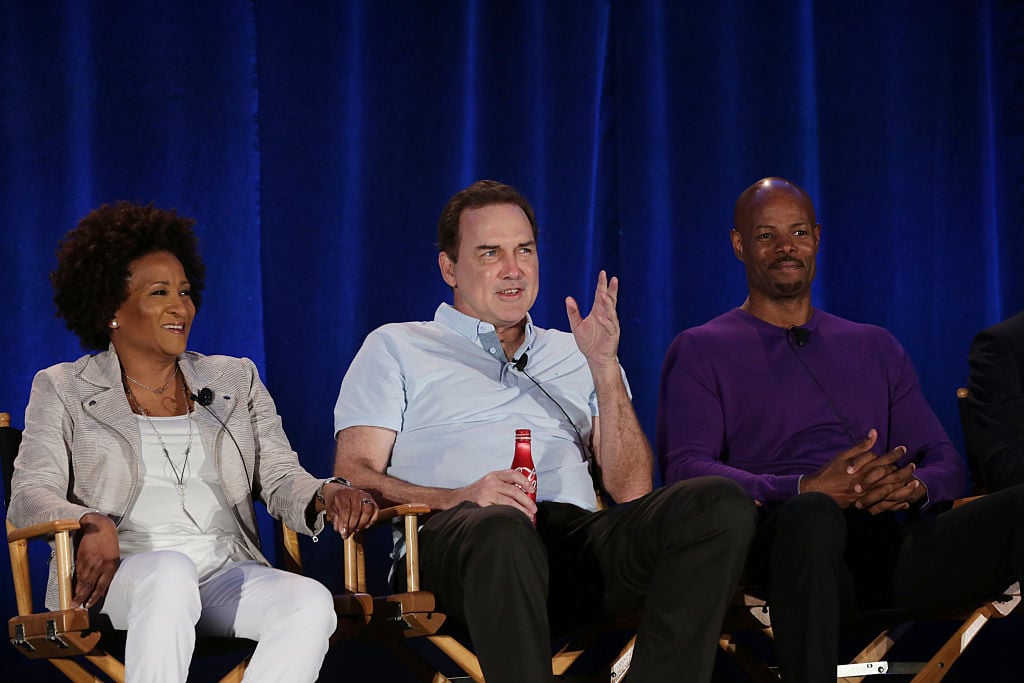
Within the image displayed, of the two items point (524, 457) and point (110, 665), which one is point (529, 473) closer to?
point (524, 457)

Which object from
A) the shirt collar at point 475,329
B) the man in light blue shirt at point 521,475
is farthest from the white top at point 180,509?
the shirt collar at point 475,329

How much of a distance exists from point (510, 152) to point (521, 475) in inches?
60.0

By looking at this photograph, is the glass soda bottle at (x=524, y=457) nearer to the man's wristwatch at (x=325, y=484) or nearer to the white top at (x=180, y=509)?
the man's wristwatch at (x=325, y=484)

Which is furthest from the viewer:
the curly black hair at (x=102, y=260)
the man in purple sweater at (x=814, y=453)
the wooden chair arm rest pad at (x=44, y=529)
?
the curly black hair at (x=102, y=260)

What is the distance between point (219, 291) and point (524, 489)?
146 centimetres

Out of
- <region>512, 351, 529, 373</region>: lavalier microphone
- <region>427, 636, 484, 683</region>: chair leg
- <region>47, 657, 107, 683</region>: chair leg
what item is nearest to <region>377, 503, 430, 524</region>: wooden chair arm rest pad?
<region>427, 636, 484, 683</region>: chair leg

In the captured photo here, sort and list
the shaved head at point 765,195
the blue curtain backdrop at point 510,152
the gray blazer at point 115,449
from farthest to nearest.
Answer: the blue curtain backdrop at point 510,152 < the shaved head at point 765,195 < the gray blazer at point 115,449

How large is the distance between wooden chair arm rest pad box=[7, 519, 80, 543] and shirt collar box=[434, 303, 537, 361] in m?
1.06

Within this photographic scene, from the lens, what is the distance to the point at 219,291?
367cm

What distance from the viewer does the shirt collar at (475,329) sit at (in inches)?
123

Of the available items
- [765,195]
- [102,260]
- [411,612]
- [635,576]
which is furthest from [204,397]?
[765,195]

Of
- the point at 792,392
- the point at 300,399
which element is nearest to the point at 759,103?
the point at 792,392

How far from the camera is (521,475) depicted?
2594 mm

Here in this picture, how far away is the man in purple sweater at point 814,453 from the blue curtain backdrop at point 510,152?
549 millimetres
